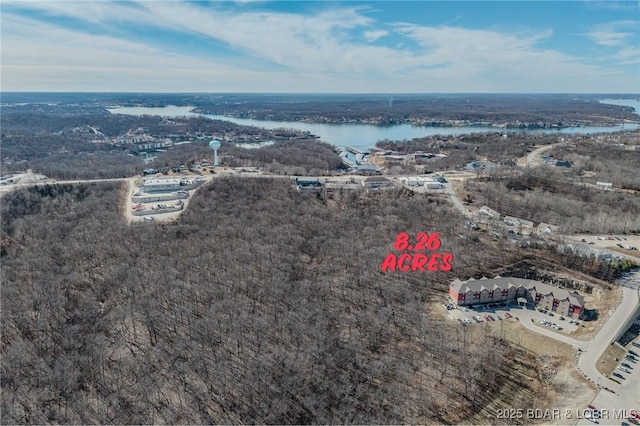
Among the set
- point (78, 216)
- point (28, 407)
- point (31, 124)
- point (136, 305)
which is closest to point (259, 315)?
point (136, 305)

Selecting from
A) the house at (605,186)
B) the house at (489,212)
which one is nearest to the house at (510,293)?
the house at (489,212)

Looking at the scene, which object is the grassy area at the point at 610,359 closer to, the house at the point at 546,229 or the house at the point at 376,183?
the house at the point at 546,229

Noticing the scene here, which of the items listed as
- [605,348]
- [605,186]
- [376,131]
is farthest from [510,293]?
[376,131]

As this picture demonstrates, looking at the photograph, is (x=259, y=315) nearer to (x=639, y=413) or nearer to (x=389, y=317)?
(x=389, y=317)

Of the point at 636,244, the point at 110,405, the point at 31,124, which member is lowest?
the point at 110,405

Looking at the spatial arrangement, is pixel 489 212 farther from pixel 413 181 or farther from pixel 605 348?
pixel 605 348

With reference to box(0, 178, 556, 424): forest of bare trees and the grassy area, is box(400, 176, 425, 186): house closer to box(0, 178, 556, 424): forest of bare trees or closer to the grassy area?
box(0, 178, 556, 424): forest of bare trees

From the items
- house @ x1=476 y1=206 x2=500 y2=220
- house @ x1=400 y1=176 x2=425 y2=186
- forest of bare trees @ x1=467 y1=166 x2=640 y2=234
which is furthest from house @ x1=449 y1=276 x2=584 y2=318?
house @ x1=400 y1=176 x2=425 y2=186
